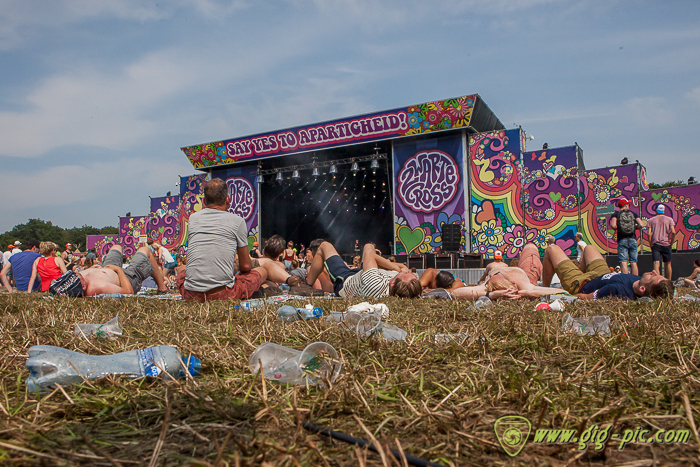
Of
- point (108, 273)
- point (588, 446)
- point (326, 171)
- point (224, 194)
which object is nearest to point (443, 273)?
point (224, 194)

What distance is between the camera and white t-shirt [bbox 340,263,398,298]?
4.43 m

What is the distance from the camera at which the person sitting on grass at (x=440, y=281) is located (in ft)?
17.1

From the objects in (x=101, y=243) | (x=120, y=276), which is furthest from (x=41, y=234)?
(x=120, y=276)

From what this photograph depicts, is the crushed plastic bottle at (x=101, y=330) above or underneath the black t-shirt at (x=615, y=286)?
above

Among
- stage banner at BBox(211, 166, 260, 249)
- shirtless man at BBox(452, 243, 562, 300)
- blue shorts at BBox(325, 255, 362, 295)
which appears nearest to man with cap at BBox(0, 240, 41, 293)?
blue shorts at BBox(325, 255, 362, 295)

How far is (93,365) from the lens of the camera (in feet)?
3.96

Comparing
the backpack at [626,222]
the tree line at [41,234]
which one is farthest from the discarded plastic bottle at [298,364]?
the tree line at [41,234]

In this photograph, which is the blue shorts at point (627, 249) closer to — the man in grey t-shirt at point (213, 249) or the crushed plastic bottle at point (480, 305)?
the crushed plastic bottle at point (480, 305)

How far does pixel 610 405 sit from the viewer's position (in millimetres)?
911

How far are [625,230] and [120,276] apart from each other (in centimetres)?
800

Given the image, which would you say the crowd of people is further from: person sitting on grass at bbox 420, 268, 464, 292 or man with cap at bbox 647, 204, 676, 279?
man with cap at bbox 647, 204, 676, 279

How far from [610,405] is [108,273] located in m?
5.52

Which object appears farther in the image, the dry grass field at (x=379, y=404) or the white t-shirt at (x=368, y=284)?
the white t-shirt at (x=368, y=284)

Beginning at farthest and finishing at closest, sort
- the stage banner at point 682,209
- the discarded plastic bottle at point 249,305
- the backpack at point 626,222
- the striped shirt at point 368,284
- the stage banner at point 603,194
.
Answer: the stage banner at point 682,209 < the stage banner at point 603,194 < the backpack at point 626,222 < the striped shirt at point 368,284 < the discarded plastic bottle at point 249,305
